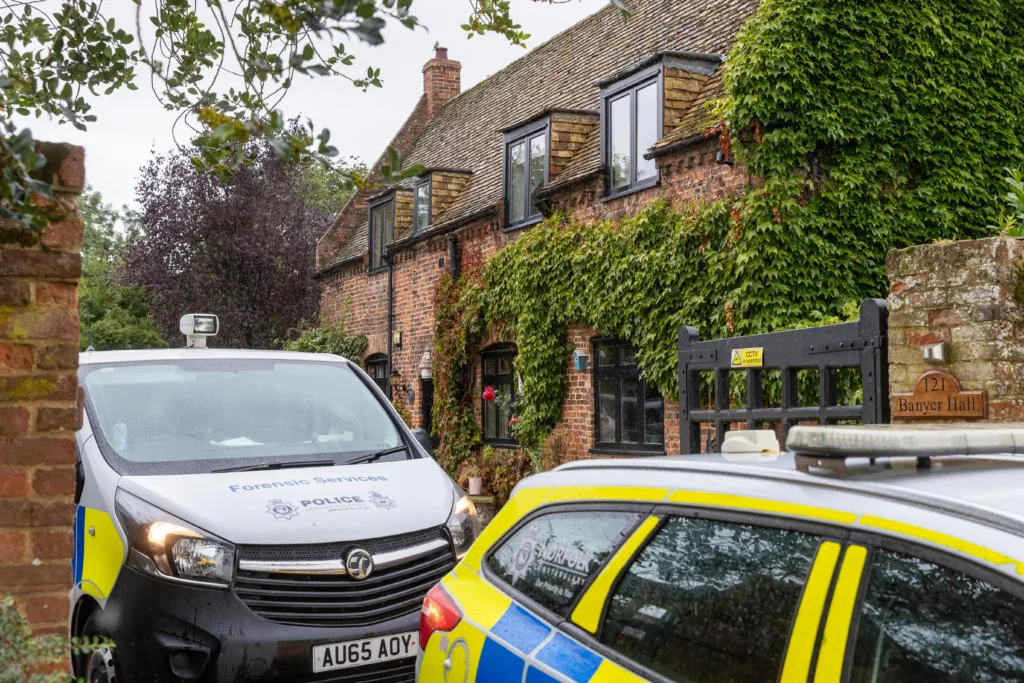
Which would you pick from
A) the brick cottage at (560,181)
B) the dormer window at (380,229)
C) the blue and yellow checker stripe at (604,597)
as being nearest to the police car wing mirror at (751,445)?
the blue and yellow checker stripe at (604,597)

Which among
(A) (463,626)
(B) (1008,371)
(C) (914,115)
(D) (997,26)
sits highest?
(D) (997,26)

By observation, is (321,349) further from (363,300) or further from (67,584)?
(67,584)

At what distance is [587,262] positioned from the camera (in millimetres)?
13195

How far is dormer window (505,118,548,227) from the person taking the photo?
15.2 meters

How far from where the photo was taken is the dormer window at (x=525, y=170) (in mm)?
15227

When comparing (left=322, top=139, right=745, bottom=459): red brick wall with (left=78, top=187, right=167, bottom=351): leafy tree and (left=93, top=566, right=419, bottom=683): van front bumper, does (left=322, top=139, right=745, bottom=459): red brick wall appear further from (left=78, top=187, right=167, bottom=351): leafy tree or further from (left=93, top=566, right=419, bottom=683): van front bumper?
(left=78, top=187, right=167, bottom=351): leafy tree

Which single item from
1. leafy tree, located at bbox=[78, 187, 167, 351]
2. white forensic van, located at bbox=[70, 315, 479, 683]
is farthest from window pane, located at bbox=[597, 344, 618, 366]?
leafy tree, located at bbox=[78, 187, 167, 351]

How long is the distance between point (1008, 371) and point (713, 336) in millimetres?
5071

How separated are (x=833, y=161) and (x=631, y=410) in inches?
161

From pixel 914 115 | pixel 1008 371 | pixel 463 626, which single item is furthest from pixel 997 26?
pixel 463 626

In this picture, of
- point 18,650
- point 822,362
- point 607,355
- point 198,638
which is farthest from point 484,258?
point 18,650

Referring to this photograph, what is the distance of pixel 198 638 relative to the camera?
425 cm

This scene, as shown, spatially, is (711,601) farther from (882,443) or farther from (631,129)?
(631,129)

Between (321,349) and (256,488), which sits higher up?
(321,349)
